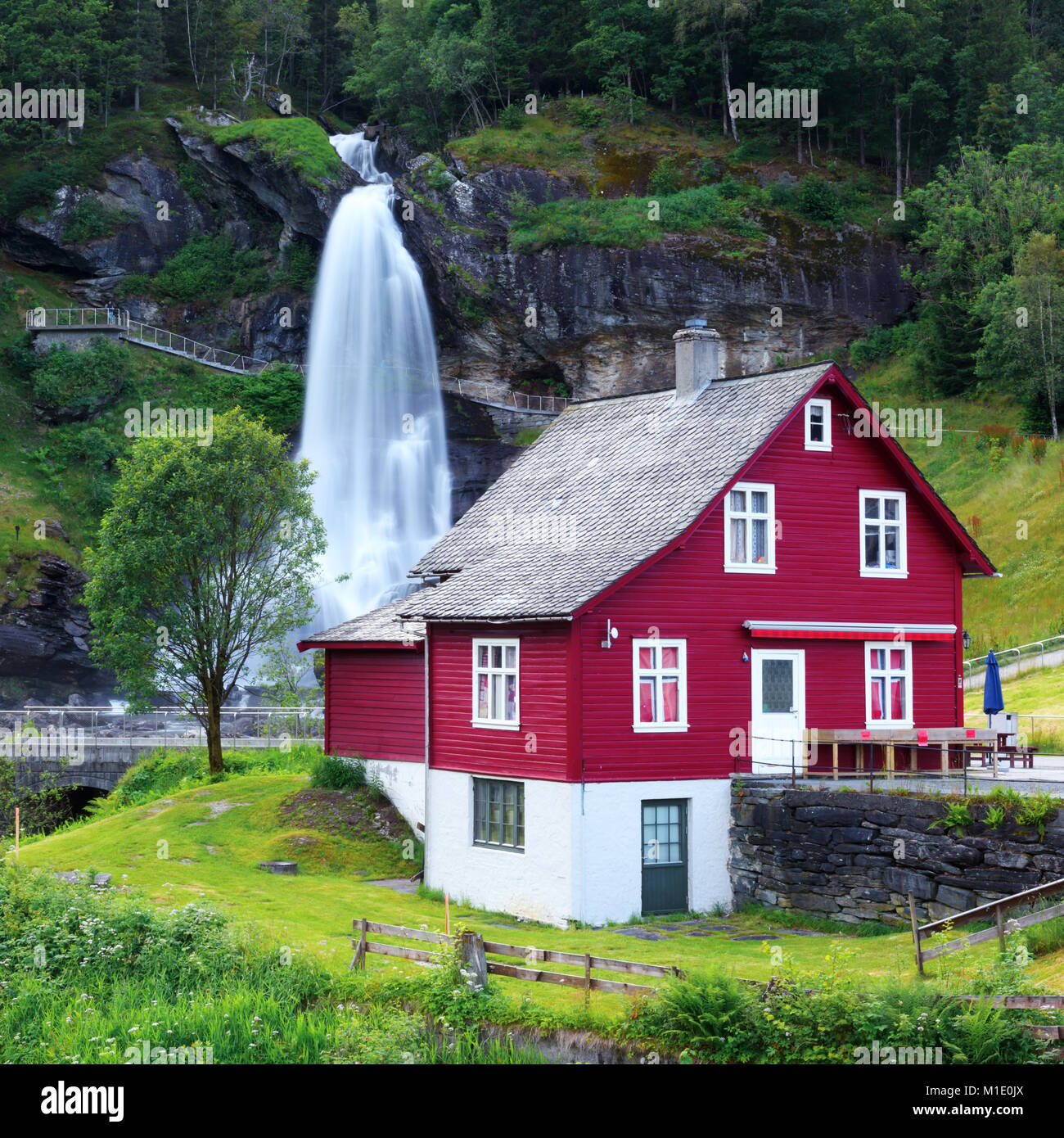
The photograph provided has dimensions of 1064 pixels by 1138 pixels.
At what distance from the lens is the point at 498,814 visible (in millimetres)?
24172

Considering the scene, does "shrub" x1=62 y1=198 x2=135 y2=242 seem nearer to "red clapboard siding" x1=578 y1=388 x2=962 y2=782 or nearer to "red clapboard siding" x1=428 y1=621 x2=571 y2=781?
"red clapboard siding" x1=428 y1=621 x2=571 y2=781

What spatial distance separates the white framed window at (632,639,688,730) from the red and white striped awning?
1689 mm

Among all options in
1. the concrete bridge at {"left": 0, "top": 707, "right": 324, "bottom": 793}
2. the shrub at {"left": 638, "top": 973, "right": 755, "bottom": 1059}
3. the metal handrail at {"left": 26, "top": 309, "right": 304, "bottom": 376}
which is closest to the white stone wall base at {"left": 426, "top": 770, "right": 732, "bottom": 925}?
the shrub at {"left": 638, "top": 973, "right": 755, "bottom": 1059}

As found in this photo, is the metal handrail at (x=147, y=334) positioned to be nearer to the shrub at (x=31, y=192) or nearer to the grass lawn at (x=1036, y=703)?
the shrub at (x=31, y=192)

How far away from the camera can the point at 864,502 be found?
26.3 metres

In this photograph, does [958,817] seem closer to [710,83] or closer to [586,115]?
[586,115]

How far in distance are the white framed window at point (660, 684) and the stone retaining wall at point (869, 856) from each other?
181cm

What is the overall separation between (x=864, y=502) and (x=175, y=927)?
1581cm

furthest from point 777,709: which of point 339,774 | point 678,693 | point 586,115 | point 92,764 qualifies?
point 586,115

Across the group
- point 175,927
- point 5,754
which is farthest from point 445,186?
point 175,927

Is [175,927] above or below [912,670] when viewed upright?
below

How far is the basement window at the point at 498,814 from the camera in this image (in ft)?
77.5

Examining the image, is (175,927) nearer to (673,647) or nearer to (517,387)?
(673,647)

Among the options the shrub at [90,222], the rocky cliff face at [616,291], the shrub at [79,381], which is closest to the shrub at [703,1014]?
the rocky cliff face at [616,291]
